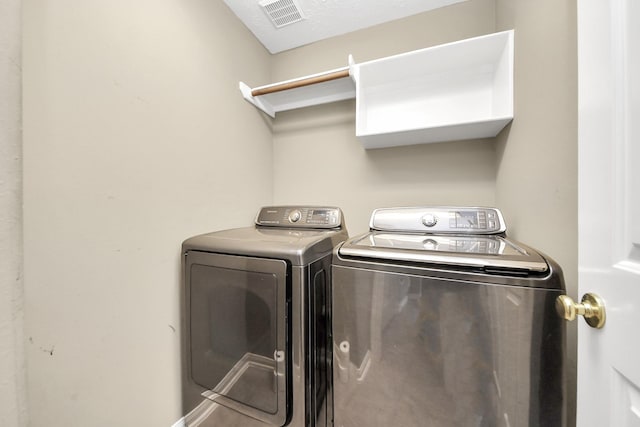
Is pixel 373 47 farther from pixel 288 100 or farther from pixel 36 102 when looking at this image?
pixel 36 102

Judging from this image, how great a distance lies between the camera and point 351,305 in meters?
0.92

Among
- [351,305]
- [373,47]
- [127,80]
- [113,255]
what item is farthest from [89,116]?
[373,47]

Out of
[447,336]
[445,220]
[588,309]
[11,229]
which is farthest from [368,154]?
[11,229]

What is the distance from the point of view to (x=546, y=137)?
0.90m

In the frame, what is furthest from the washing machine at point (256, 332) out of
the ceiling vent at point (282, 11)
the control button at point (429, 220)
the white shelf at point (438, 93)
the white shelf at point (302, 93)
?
the ceiling vent at point (282, 11)

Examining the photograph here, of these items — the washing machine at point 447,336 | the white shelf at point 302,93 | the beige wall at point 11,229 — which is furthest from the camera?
the white shelf at point 302,93

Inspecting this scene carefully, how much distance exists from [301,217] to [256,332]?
Result: 77 cm

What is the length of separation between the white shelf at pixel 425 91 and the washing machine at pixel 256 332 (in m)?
1.02

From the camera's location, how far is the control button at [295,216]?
158cm

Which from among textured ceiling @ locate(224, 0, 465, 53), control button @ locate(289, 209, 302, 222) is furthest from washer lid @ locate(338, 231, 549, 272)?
textured ceiling @ locate(224, 0, 465, 53)

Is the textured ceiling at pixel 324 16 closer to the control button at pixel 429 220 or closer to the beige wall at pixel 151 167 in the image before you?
the beige wall at pixel 151 167

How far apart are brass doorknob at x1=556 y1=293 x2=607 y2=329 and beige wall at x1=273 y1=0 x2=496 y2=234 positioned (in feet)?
3.70

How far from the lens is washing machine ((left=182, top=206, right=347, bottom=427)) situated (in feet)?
3.12

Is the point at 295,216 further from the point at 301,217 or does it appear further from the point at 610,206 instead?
the point at 610,206
